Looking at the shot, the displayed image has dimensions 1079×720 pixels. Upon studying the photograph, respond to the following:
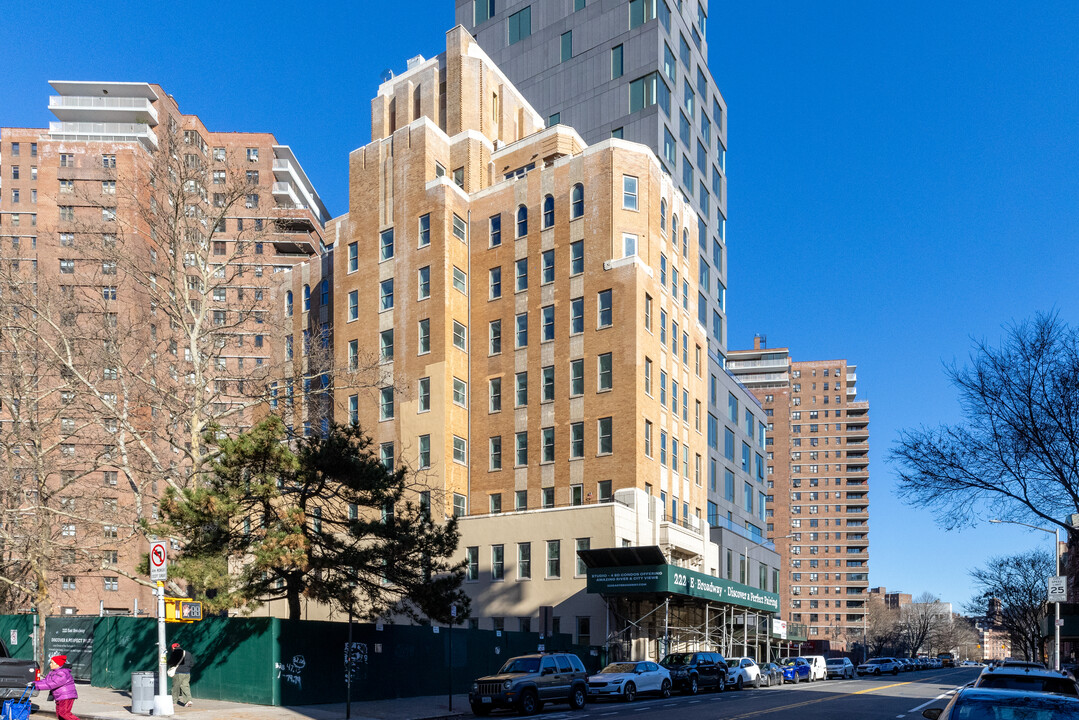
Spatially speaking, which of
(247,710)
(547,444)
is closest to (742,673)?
(547,444)

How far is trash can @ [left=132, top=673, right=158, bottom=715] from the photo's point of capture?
21812 mm

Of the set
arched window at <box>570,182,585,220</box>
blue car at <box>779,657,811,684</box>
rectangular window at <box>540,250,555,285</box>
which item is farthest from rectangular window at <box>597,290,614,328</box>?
blue car at <box>779,657,811,684</box>

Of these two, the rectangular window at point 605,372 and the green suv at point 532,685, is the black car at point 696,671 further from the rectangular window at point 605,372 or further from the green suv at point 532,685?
the rectangular window at point 605,372

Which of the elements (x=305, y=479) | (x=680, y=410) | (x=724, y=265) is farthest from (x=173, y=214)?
(x=724, y=265)

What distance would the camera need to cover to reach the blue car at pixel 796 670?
55719 millimetres

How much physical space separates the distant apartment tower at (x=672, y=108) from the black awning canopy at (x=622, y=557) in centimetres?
2074

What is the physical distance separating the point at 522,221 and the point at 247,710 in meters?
40.0

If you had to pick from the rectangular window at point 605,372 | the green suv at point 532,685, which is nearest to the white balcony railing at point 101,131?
the rectangular window at point 605,372

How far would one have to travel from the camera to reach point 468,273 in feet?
200

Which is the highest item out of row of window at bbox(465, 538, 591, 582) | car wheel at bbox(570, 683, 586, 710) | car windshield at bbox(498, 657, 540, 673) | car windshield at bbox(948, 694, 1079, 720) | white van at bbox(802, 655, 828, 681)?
car windshield at bbox(948, 694, 1079, 720)

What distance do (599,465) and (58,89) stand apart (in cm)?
10007

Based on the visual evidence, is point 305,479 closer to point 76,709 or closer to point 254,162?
point 76,709

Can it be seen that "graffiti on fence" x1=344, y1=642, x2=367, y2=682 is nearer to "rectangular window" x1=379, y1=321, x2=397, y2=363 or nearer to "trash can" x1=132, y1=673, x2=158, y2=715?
"trash can" x1=132, y1=673, x2=158, y2=715

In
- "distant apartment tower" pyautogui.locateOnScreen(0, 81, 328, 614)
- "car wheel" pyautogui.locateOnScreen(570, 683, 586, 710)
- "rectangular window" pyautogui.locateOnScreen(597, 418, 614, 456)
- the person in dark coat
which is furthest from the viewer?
"rectangular window" pyautogui.locateOnScreen(597, 418, 614, 456)
